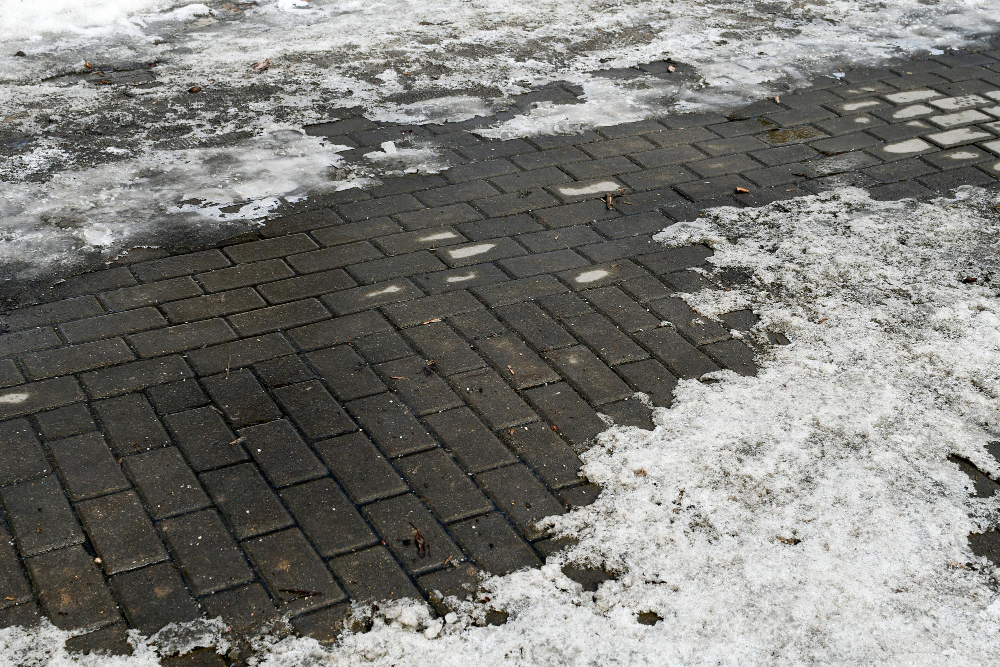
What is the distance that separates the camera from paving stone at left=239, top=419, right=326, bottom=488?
3160mm

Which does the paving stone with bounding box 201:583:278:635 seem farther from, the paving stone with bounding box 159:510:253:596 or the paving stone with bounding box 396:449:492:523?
the paving stone with bounding box 396:449:492:523

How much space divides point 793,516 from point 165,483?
1987mm

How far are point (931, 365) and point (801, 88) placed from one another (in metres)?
3.15

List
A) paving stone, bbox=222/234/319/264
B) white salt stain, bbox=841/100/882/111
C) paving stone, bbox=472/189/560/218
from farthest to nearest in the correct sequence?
1. white salt stain, bbox=841/100/882/111
2. paving stone, bbox=472/189/560/218
3. paving stone, bbox=222/234/319/264

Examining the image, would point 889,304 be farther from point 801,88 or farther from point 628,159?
point 801,88

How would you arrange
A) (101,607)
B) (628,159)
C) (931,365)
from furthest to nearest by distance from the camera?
1. (628,159)
2. (931,365)
3. (101,607)

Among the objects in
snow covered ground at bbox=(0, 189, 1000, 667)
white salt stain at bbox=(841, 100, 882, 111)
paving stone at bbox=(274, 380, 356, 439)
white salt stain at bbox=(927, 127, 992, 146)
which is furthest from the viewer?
white salt stain at bbox=(841, 100, 882, 111)

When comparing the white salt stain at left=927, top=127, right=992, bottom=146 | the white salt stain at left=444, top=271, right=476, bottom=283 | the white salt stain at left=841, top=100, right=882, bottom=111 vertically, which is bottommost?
the white salt stain at left=444, top=271, right=476, bottom=283

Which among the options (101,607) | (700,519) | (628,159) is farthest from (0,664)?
(628,159)

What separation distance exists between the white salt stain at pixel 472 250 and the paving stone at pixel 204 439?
1.44 meters

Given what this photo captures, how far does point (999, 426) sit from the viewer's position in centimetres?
344

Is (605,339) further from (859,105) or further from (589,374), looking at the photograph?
(859,105)

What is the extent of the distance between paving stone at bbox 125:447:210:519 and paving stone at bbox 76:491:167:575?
4 centimetres

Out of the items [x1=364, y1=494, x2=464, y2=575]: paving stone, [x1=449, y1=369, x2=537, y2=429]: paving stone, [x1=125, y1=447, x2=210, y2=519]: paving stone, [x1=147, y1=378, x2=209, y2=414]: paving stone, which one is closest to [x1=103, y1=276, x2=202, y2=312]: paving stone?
[x1=147, y1=378, x2=209, y2=414]: paving stone
